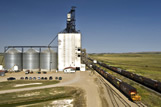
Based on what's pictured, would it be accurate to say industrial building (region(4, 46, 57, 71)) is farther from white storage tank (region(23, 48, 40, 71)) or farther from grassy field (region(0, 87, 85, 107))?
grassy field (region(0, 87, 85, 107))

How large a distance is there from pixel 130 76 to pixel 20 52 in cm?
6407

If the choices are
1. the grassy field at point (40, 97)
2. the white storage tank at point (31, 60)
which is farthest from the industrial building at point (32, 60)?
the grassy field at point (40, 97)

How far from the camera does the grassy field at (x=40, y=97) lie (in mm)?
27547

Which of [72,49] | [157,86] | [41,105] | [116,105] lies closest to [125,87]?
[116,105]

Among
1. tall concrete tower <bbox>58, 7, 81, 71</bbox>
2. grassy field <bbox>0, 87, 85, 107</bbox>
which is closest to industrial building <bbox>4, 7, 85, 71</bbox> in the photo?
tall concrete tower <bbox>58, 7, 81, 71</bbox>

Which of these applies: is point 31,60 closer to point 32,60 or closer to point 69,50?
point 32,60

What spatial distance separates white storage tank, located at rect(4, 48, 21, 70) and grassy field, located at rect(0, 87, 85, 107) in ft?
147

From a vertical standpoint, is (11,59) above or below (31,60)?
above

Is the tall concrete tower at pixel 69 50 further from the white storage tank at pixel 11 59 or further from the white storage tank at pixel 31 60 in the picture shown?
the white storage tank at pixel 11 59

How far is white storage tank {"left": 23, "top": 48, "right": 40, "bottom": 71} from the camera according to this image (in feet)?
239

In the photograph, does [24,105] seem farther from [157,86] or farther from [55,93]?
[157,86]

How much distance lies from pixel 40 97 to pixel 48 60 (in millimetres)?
43469

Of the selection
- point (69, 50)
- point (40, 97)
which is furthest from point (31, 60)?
point (40, 97)

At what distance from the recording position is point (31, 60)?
7388cm
